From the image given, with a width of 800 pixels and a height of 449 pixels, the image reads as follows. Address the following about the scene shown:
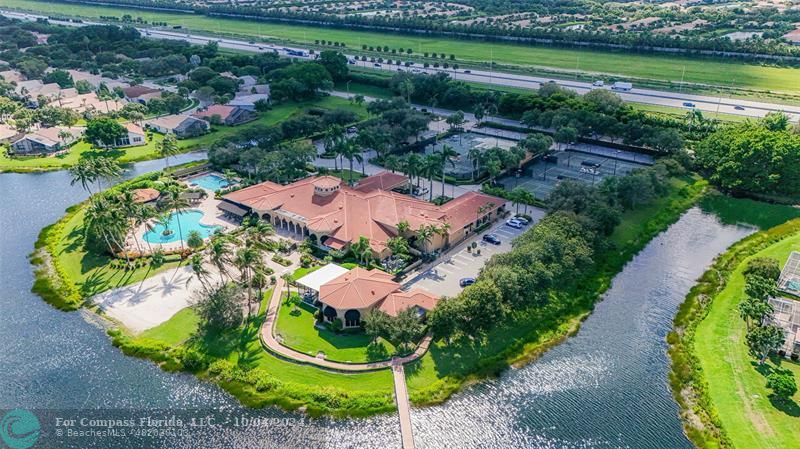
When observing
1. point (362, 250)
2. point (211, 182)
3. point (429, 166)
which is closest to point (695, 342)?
point (362, 250)

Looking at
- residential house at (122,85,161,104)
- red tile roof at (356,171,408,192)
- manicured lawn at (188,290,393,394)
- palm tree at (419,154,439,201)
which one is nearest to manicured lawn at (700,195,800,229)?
palm tree at (419,154,439,201)

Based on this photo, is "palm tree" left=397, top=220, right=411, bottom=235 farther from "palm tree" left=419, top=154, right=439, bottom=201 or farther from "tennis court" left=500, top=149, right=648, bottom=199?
"tennis court" left=500, top=149, right=648, bottom=199

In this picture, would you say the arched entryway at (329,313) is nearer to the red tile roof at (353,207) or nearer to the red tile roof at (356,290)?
the red tile roof at (356,290)

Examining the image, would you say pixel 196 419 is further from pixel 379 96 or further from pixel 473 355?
pixel 379 96

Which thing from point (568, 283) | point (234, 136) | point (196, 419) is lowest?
point (196, 419)

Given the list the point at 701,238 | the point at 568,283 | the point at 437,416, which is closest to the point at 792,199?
the point at 701,238

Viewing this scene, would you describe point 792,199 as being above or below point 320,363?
above
